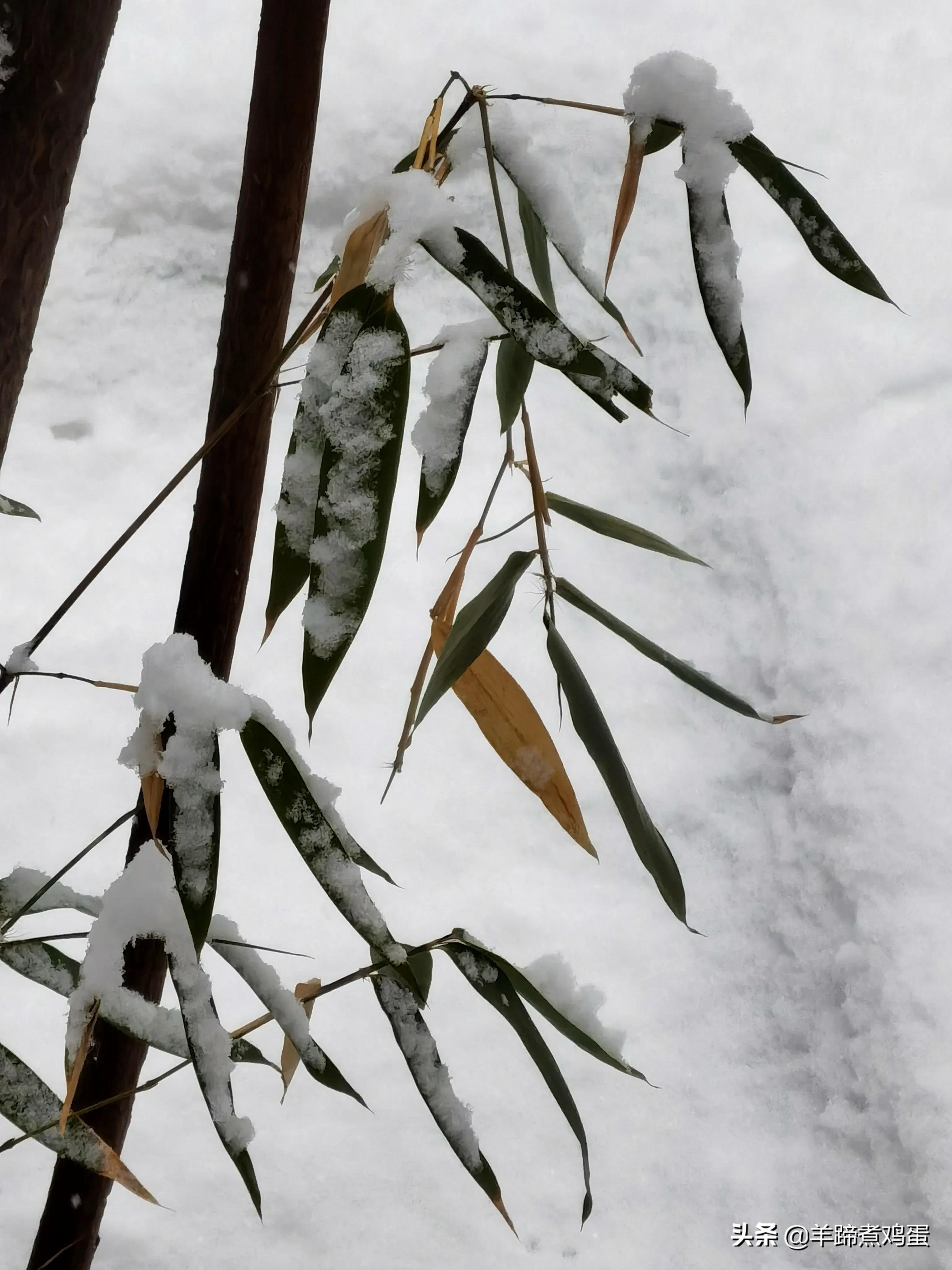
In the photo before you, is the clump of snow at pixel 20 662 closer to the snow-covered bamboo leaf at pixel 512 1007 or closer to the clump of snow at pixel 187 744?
the clump of snow at pixel 187 744

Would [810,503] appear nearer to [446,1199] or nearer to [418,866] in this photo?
[418,866]

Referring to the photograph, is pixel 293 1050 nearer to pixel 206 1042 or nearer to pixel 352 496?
pixel 206 1042

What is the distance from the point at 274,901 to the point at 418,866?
154 millimetres

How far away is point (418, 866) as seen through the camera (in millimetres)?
1067

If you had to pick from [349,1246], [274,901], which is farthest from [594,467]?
[349,1246]

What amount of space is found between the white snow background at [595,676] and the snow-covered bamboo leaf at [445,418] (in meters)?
0.04

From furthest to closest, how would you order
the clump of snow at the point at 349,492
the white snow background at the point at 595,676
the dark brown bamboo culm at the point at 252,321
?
1. the white snow background at the point at 595,676
2. the dark brown bamboo culm at the point at 252,321
3. the clump of snow at the point at 349,492

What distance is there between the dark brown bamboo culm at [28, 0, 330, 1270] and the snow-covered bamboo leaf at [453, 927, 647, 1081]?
0.12 metres

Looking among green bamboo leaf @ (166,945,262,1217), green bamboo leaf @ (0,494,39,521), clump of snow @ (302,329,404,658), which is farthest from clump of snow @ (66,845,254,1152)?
green bamboo leaf @ (0,494,39,521)

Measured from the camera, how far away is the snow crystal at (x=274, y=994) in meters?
0.35

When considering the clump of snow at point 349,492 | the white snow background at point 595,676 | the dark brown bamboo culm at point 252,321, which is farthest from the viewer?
the white snow background at point 595,676

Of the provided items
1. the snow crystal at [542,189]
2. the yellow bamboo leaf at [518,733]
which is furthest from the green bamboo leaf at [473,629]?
the snow crystal at [542,189]

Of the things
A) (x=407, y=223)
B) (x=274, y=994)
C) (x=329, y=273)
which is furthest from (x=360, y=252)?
(x=274, y=994)

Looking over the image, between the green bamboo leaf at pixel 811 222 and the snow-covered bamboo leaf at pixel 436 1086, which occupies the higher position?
the green bamboo leaf at pixel 811 222
